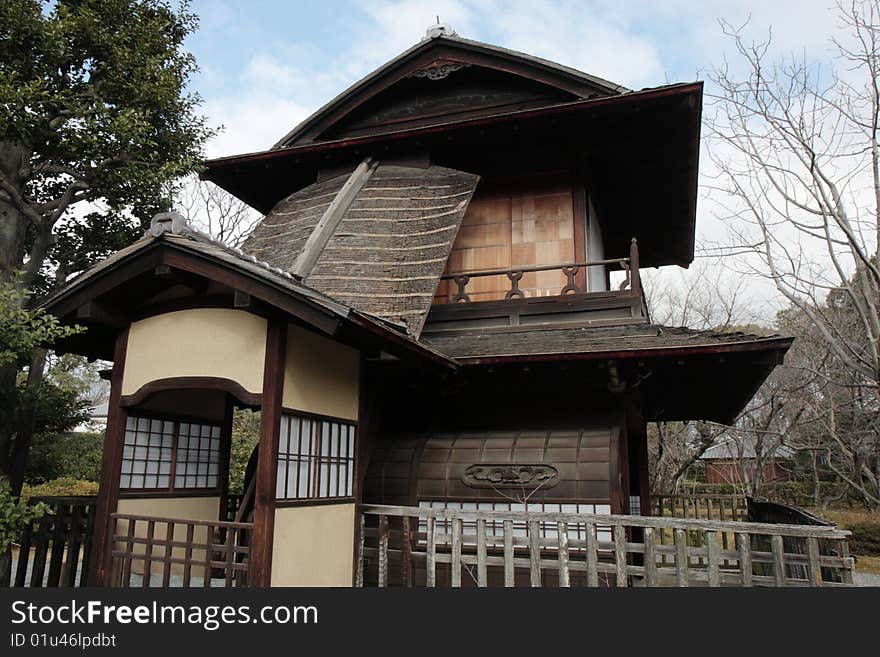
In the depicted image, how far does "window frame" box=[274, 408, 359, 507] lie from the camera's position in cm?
578

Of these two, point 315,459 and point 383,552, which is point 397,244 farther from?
point 383,552

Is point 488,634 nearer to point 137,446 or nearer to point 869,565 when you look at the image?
point 137,446

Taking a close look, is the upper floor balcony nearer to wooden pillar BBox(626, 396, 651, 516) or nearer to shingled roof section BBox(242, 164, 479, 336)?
shingled roof section BBox(242, 164, 479, 336)

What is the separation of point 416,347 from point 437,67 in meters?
5.80

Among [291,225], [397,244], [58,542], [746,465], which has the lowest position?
[58,542]

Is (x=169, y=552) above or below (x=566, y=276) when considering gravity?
below

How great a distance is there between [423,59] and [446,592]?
324 inches

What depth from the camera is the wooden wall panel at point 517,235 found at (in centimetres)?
892

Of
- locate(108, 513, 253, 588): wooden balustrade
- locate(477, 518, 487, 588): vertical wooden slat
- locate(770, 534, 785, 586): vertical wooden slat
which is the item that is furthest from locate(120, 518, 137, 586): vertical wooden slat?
locate(770, 534, 785, 586): vertical wooden slat

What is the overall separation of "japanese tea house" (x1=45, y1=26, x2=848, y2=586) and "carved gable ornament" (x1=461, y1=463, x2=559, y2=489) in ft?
0.08

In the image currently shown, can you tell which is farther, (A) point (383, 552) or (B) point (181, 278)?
(A) point (383, 552)

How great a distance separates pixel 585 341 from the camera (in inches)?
287

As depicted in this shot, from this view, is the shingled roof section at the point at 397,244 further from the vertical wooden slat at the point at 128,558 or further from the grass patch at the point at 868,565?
the grass patch at the point at 868,565

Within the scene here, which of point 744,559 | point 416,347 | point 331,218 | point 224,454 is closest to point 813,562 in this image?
point 744,559
